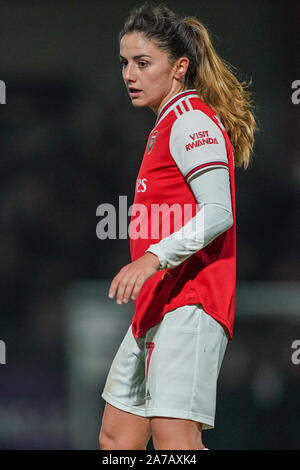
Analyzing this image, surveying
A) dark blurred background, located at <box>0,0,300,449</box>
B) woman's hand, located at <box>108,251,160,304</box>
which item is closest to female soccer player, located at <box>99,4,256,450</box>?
woman's hand, located at <box>108,251,160,304</box>

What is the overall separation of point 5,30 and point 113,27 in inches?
18.8

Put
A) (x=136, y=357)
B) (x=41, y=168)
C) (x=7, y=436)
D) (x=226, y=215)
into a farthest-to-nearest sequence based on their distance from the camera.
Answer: (x=41, y=168), (x=7, y=436), (x=136, y=357), (x=226, y=215)

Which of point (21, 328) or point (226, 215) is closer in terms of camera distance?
point (226, 215)

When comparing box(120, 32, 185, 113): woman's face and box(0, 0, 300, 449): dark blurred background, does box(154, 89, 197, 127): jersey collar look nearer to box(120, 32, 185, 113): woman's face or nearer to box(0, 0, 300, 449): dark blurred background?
box(120, 32, 185, 113): woman's face

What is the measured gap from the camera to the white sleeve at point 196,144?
5.94 ft

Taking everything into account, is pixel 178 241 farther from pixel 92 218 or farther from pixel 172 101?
pixel 92 218

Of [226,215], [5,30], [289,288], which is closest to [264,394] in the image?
[289,288]

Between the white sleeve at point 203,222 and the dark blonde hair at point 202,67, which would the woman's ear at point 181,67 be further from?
the white sleeve at point 203,222

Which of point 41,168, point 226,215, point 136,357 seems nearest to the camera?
point 226,215

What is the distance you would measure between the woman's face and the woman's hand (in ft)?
1.74

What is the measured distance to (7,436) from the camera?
10.3ft

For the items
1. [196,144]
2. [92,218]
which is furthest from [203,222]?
[92,218]

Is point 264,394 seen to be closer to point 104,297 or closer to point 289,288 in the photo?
point 289,288

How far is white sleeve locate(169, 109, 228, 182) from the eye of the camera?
181 centimetres
